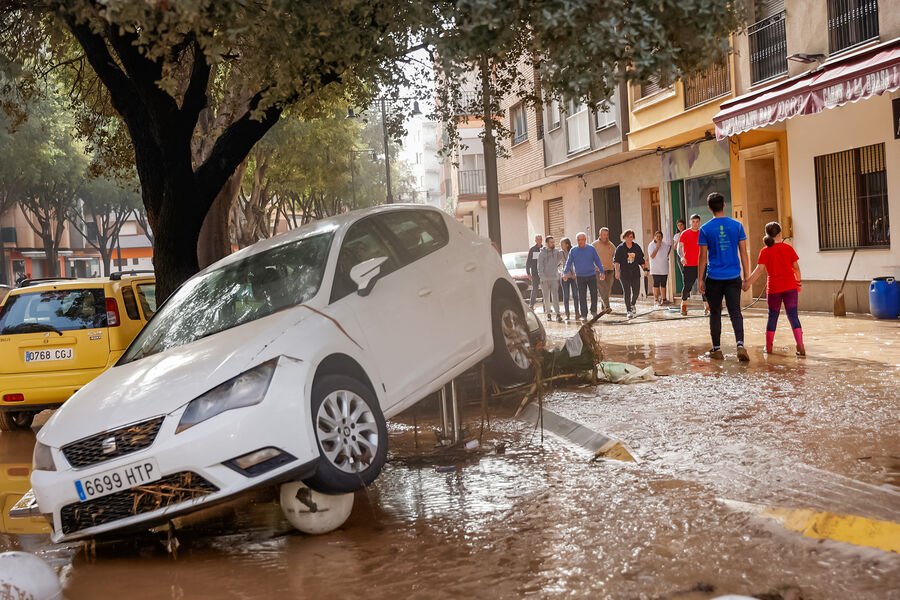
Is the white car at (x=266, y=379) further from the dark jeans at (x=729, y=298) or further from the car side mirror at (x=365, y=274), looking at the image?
the dark jeans at (x=729, y=298)

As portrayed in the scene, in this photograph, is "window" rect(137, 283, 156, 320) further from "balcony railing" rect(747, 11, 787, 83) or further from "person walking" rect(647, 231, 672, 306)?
"balcony railing" rect(747, 11, 787, 83)

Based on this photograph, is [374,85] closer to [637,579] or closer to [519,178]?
[637,579]

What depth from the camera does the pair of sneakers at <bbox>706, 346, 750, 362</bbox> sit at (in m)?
11.0

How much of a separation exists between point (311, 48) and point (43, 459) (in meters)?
3.11

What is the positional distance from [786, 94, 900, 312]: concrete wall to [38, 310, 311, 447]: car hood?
42.4 ft

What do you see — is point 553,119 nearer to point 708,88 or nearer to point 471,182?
point 708,88

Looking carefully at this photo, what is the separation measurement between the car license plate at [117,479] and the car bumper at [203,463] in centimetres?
2

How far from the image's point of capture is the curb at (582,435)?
6.89m

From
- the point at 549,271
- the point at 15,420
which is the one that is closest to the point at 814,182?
the point at 549,271

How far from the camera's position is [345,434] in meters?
5.55

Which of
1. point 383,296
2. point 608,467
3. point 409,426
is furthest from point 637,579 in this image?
point 409,426

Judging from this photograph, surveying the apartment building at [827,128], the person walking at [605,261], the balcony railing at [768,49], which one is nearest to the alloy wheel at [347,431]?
the apartment building at [827,128]

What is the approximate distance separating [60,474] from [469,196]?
144ft

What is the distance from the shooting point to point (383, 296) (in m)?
6.45
